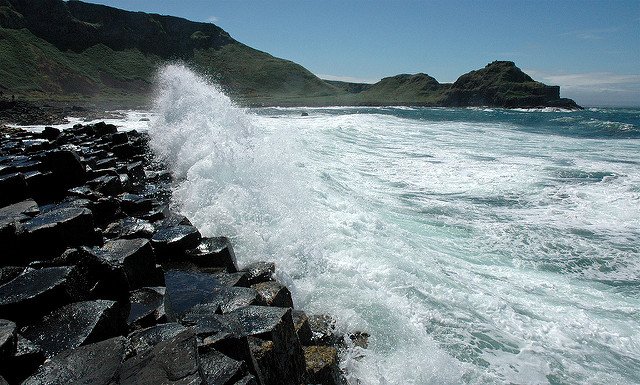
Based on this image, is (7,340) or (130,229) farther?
(130,229)

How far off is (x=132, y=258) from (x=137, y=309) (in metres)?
0.70

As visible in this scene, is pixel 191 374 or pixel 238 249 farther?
pixel 238 249

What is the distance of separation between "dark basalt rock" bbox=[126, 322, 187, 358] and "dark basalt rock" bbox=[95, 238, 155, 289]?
1.05 m

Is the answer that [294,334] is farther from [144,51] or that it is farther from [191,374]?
[144,51]

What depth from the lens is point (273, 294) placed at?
4.57 m

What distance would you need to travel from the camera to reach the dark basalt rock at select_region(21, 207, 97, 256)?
167 inches

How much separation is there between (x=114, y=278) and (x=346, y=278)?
3260mm

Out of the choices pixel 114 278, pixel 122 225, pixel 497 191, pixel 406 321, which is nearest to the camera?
pixel 114 278

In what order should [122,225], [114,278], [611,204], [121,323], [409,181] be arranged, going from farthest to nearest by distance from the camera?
[409,181], [611,204], [122,225], [114,278], [121,323]

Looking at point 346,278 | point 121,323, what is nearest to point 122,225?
point 121,323

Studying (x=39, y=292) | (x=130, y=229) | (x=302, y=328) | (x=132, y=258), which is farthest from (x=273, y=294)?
(x=130, y=229)

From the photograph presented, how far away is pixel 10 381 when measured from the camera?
2418mm

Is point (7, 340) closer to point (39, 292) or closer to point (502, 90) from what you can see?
point (39, 292)

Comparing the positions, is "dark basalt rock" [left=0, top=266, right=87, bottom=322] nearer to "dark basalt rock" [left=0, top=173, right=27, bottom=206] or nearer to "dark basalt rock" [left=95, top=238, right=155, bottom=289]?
A: "dark basalt rock" [left=95, top=238, right=155, bottom=289]
